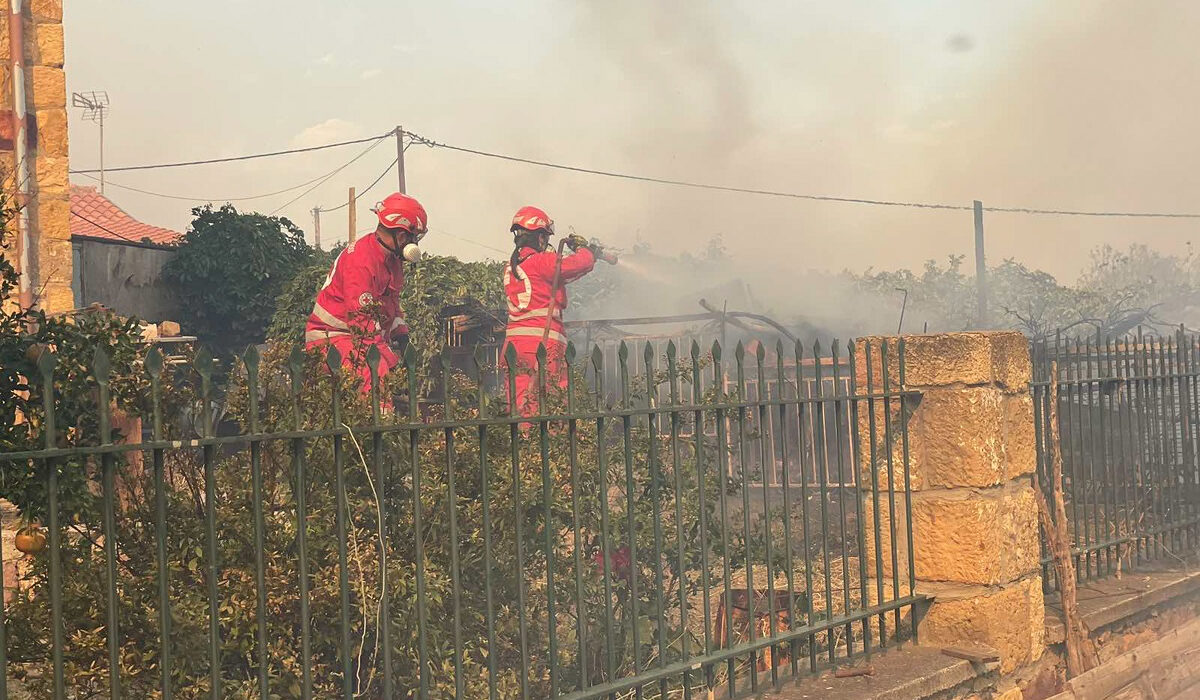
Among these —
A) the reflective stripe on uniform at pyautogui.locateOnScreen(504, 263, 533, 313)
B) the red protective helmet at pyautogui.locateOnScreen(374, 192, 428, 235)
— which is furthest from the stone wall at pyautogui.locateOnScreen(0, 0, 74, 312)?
the reflective stripe on uniform at pyautogui.locateOnScreen(504, 263, 533, 313)

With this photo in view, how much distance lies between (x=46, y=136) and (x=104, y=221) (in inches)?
673

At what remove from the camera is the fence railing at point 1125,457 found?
6.04 meters

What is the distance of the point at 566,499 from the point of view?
4.84 meters

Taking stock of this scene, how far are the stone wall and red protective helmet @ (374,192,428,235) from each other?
2211mm

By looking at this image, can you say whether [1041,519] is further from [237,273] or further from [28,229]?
[237,273]

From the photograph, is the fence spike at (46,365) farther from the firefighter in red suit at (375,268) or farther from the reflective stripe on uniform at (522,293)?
the reflective stripe on uniform at (522,293)

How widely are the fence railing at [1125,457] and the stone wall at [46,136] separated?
658cm

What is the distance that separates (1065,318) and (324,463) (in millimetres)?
32299

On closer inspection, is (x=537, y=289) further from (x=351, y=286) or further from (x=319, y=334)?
(x=319, y=334)

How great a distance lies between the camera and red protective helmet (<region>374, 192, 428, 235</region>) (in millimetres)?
8758

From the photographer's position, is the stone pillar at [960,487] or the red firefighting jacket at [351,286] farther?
the red firefighting jacket at [351,286]

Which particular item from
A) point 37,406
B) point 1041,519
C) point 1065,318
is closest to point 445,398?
point 37,406

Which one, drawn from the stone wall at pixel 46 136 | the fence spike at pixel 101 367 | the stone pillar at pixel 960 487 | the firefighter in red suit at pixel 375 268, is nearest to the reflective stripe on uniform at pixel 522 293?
the firefighter in red suit at pixel 375 268

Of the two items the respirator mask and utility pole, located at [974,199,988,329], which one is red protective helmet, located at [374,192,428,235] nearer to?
the respirator mask
